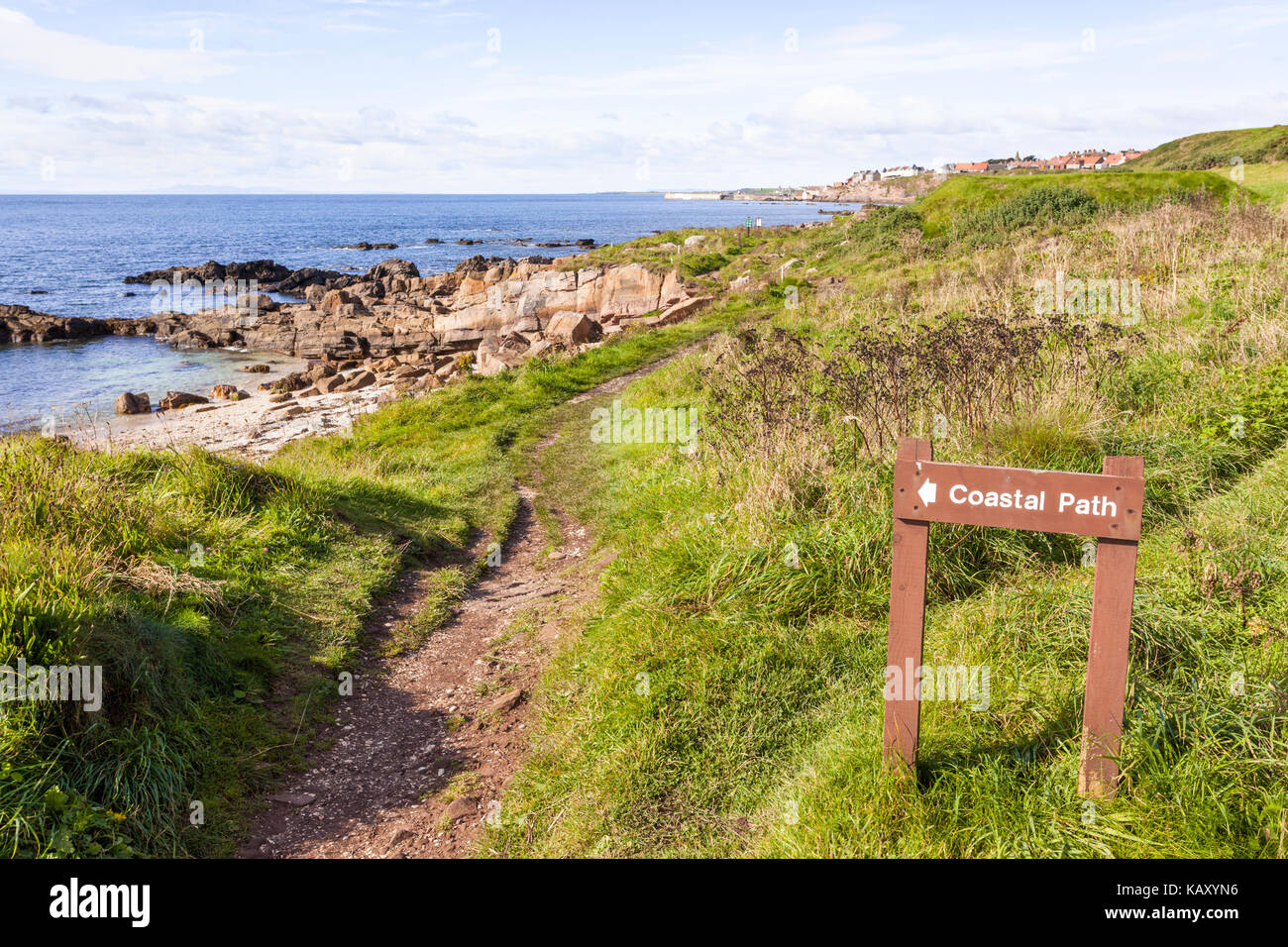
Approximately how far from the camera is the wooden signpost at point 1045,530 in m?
3.25

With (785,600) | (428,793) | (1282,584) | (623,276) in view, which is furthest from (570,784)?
(623,276)

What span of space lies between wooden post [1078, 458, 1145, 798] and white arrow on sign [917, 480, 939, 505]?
2.13ft

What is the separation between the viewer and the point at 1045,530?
3295 mm

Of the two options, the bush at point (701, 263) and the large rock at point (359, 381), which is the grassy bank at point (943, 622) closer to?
the large rock at point (359, 381)

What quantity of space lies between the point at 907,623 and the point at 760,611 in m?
2.05

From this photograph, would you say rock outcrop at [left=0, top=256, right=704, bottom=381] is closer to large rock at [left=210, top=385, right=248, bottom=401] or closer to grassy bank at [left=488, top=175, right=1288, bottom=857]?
large rock at [left=210, top=385, right=248, bottom=401]

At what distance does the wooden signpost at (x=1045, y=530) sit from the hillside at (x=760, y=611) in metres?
0.19

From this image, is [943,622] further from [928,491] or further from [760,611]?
[928,491]

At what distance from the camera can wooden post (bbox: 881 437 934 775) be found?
358cm

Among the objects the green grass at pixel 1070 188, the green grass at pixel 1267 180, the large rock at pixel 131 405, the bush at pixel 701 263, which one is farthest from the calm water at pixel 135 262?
the green grass at pixel 1267 180

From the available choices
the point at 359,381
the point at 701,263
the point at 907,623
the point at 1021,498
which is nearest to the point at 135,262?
the point at 701,263

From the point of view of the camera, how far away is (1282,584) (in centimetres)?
474

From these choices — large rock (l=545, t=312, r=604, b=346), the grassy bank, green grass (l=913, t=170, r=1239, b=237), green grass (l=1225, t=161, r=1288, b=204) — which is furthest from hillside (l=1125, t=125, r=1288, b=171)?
the grassy bank
